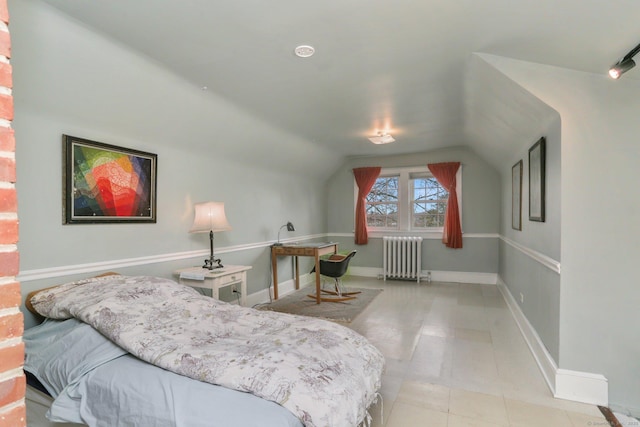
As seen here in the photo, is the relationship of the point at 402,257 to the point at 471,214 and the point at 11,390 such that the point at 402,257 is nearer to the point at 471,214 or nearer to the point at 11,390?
the point at 471,214

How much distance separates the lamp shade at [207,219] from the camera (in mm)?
3223

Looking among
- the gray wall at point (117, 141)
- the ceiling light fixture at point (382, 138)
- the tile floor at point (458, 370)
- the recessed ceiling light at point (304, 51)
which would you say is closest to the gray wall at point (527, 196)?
the tile floor at point (458, 370)

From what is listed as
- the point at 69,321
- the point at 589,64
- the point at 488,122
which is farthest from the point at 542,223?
the point at 69,321

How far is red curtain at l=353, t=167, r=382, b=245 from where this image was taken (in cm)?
627

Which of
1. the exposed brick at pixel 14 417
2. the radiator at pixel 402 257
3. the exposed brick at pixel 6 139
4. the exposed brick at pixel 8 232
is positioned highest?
the exposed brick at pixel 6 139

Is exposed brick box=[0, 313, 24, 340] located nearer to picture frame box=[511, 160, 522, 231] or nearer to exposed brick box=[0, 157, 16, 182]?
exposed brick box=[0, 157, 16, 182]

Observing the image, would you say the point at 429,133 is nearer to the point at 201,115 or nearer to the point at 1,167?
the point at 201,115

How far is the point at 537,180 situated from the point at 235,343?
2739 mm

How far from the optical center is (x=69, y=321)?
1.88 meters

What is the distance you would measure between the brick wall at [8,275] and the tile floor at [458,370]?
1.82m

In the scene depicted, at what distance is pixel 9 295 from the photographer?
2.23 ft

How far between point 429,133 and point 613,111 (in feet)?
8.51

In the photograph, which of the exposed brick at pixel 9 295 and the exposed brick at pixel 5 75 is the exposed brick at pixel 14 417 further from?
the exposed brick at pixel 5 75

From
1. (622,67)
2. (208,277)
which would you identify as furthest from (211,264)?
(622,67)
